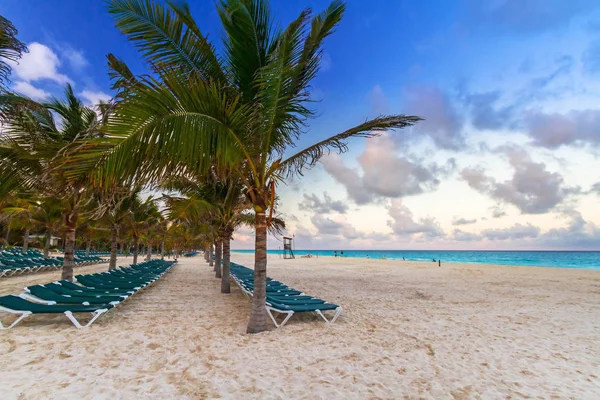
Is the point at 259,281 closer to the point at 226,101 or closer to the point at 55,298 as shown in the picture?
the point at 226,101

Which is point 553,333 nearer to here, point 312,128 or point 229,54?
point 312,128

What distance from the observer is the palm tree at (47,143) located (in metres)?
3.32

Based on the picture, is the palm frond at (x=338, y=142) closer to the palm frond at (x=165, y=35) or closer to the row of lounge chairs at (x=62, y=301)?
the palm frond at (x=165, y=35)

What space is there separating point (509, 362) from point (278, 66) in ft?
17.6

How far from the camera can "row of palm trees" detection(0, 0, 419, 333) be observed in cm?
333

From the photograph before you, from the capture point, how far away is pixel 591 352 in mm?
4793

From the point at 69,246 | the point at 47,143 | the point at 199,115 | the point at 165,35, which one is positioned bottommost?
the point at 69,246

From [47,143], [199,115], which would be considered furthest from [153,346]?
[47,143]

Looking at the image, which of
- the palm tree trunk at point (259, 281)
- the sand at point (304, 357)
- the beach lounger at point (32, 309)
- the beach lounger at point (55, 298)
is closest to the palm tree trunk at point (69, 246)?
the beach lounger at point (55, 298)

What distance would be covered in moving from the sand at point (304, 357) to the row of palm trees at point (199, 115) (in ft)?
4.17

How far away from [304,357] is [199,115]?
12.0 feet

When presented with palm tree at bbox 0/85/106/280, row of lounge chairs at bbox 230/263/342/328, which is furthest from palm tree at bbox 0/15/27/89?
row of lounge chairs at bbox 230/263/342/328

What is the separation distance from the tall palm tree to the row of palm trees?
15 mm

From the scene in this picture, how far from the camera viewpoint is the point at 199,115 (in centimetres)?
395
